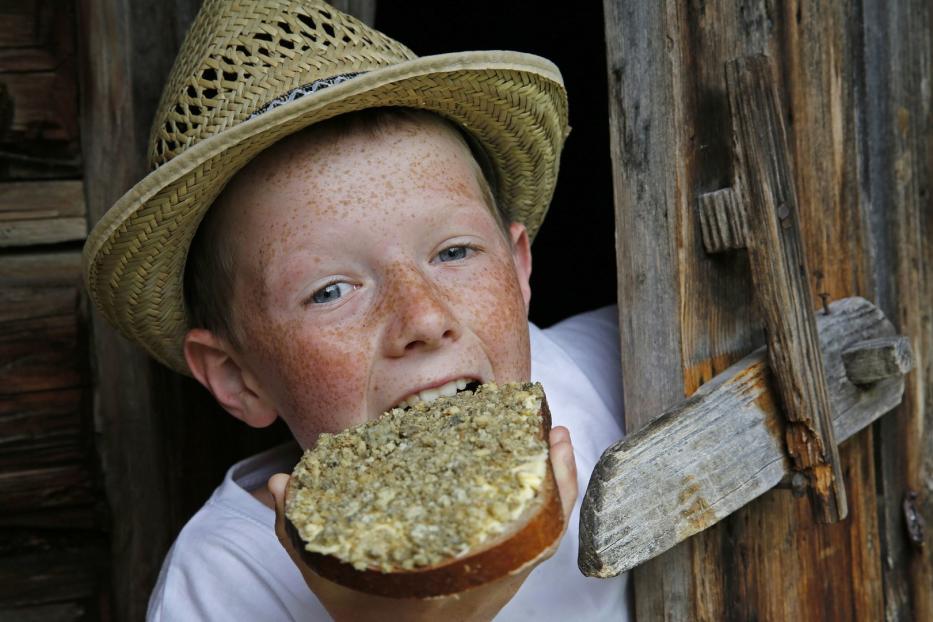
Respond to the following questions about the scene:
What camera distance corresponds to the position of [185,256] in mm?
1854

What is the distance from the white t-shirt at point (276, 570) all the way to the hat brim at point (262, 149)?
0.42 m

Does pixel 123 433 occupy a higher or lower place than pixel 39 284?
lower

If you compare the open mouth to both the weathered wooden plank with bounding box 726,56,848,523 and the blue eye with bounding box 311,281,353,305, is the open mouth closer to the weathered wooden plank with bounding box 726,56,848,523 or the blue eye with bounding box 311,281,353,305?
the blue eye with bounding box 311,281,353,305

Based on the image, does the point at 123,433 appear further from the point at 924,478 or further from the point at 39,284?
the point at 924,478

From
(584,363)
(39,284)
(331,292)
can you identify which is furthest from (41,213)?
(584,363)

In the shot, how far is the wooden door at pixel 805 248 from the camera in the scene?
1.74 meters

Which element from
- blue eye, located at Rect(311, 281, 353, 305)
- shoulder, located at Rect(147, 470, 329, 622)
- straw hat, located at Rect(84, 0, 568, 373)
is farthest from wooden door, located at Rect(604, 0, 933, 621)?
shoulder, located at Rect(147, 470, 329, 622)

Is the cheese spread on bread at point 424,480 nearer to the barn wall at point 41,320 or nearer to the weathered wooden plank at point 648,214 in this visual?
the weathered wooden plank at point 648,214

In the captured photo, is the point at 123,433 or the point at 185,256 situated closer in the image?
the point at 185,256

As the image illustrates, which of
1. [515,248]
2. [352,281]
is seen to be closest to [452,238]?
[352,281]

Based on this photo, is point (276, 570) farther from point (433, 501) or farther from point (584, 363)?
point (584, 363)

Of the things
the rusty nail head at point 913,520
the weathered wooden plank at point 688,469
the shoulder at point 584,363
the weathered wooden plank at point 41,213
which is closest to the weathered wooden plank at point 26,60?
the weathered wooden plank at point 41,213

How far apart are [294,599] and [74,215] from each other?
1097 mm

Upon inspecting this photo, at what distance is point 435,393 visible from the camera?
1.62m
